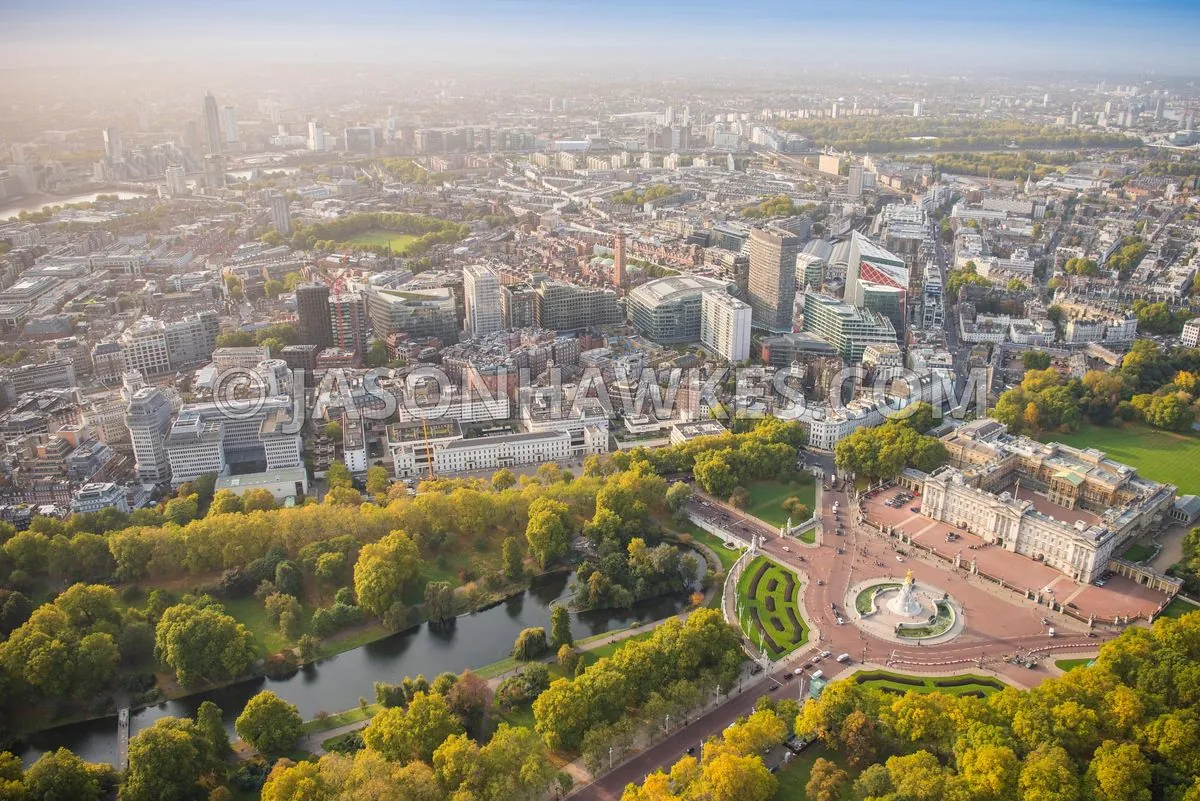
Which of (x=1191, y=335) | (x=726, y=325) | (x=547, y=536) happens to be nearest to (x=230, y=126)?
(x=726, y=325)

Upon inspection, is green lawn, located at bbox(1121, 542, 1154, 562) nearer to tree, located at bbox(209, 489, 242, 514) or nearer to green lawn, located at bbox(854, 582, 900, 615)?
green lawn, located at bbox(854, 582, 900, 615)

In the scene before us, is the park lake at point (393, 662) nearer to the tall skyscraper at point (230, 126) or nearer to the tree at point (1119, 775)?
the tree at point (1119, 775)

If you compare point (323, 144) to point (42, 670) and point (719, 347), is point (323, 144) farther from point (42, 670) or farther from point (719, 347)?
point (42, 670)

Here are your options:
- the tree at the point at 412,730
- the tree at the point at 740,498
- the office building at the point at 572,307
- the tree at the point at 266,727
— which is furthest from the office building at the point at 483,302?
the tree at the point at 412,730

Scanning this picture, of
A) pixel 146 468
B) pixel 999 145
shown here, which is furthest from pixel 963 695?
pixel 999 145

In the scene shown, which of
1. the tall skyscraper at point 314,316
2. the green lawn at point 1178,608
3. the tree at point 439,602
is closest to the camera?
the green lawn at point 1178,608

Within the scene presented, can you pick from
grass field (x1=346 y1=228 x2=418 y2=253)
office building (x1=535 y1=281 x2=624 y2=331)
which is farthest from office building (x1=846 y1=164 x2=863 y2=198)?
office building (x1=535 y1=281 x2=624 y2=331)

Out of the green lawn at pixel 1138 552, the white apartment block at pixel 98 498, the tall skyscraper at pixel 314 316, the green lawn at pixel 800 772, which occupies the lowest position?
the green lawn at pixel 800 772
